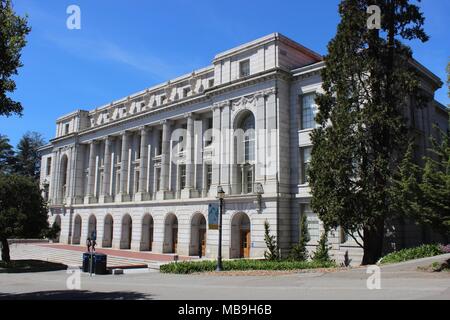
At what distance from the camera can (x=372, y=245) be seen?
23.6m

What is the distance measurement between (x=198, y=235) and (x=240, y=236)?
553cm

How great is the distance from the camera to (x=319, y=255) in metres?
26.8

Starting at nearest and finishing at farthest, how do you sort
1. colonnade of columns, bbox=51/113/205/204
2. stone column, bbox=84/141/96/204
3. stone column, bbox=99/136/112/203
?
colonnade of columns, bbox=51/113/205/204, stone column, bbox=99/136/112/203, stone column, bbox=84/141/96/204

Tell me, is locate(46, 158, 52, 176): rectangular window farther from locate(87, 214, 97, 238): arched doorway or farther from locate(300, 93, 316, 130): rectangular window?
locate(300, 93, 316, 130): rectangular window

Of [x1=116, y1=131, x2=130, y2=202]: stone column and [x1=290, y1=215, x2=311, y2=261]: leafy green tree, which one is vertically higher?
[x1=116, y1=131, x2=130, y2=202]: stone column

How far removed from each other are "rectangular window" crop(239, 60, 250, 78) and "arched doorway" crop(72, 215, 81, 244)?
30.8 meters

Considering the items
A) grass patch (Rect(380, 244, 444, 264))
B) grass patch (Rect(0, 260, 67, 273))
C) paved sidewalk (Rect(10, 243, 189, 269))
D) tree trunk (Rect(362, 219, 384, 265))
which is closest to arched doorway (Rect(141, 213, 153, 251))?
paved sidewalk (Rect(10, 243, 189, 269))

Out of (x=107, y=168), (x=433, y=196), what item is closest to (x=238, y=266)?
(x=433, y=196)

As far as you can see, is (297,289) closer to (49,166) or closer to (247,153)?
(247,153)

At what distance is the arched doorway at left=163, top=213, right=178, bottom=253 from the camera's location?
3988cm

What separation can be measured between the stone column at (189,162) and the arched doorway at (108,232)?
14456 millimetres
